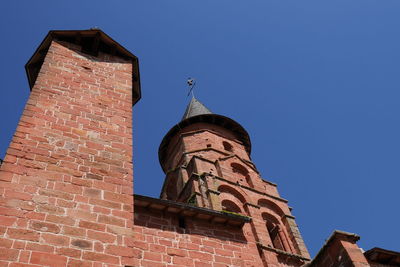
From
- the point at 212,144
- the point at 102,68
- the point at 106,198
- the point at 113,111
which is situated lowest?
the point at 106,198

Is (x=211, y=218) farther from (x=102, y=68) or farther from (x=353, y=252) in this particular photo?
(x=102, y=68)

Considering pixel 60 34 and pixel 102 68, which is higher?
pixel 60 34

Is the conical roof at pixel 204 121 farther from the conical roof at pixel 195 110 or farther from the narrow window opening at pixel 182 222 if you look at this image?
the narrow window opening at pixel 182 222

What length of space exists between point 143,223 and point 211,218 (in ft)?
4.95

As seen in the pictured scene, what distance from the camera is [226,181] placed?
17.2 meters

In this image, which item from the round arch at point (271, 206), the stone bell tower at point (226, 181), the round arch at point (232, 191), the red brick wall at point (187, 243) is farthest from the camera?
the round arch at point (271, 206)

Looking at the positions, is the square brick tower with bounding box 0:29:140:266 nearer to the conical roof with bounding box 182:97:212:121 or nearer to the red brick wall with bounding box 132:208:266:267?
the red brick wall with bounding box 132:208:266:267

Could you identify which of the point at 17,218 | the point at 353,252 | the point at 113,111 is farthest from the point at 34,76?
the point at 353,252

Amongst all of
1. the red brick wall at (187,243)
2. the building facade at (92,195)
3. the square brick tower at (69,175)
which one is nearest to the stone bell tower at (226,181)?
the red brick wall at (187,243)

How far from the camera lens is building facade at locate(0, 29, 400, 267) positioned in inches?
146

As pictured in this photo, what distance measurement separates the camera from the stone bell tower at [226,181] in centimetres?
1528

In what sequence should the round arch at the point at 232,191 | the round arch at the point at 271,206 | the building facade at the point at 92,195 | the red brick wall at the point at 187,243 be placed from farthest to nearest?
1. the round arch at the point at 271,206
2. the round arch at the point at 232,191
3. the red brick wall at the point at 187,243
4. the building facade at the point at 92,195

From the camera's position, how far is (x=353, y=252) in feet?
21.7

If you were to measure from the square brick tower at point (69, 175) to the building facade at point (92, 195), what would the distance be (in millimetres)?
11
